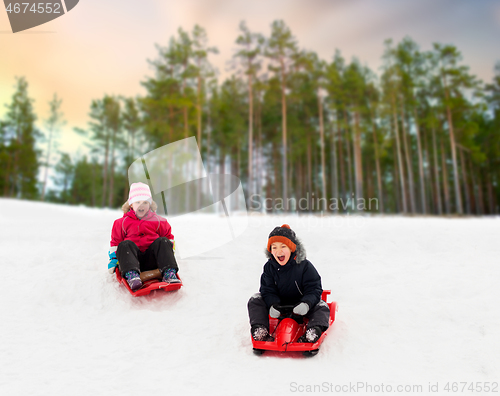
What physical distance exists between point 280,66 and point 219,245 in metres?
17.9

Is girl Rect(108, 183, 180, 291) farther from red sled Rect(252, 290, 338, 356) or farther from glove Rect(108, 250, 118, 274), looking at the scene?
red sled Rect(252, 290, 338, 356)

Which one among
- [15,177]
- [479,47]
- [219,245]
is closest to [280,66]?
[479,47]

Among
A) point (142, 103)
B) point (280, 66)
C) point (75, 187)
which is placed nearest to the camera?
point (280, 66)

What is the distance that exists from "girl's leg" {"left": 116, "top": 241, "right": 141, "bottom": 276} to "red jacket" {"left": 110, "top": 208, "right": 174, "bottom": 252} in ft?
0.60

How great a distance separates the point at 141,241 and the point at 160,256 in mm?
439

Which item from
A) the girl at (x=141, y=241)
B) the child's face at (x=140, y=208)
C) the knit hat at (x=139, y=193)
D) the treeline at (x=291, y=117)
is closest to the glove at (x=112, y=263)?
the girl at (x=141, y=241)

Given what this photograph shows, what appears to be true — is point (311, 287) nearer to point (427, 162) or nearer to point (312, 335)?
point (312, 335)

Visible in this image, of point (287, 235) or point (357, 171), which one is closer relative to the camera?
point (287, 235)

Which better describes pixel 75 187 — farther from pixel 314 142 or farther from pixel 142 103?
pixel 314 142

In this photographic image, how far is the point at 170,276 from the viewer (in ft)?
15.3

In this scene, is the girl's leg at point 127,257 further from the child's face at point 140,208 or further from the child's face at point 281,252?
the child's face at point 281,252

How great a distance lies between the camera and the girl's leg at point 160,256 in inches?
186

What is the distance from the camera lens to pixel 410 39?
25.7m

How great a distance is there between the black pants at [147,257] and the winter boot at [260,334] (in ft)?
5.65
